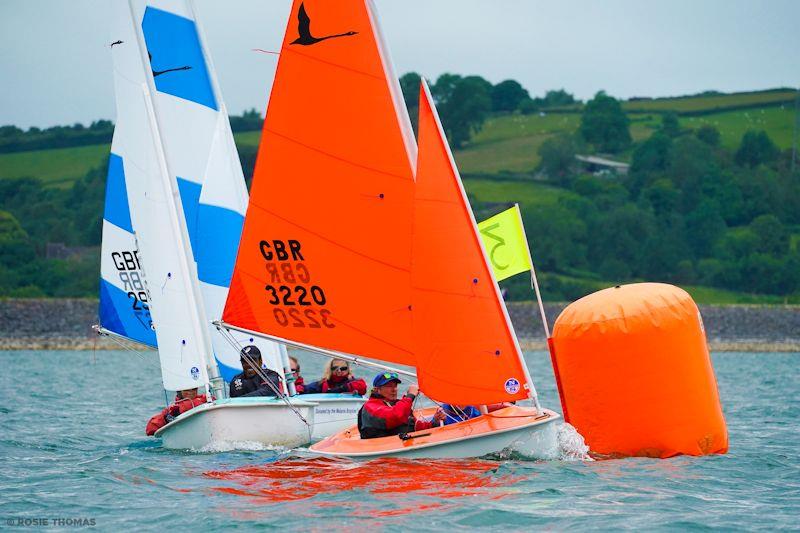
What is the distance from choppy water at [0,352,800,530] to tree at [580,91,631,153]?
110294 millimetres

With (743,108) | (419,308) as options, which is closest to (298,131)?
(419,308)

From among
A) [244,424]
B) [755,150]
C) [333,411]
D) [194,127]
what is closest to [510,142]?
[755,150]

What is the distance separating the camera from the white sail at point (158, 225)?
696 inches

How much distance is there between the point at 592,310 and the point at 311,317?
3.55 meters

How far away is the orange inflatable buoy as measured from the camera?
1303 centimetres

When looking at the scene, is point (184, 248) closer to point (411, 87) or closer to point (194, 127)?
point (194, 127)

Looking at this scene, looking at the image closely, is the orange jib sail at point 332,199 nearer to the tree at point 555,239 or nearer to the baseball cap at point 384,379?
the baseball cap at point 384,379

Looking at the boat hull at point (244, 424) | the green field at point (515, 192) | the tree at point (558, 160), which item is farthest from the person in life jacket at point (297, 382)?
the tree at point (558, 160)

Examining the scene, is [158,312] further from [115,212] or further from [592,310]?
[592,310]

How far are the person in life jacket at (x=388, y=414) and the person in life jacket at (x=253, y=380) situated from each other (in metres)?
2.93

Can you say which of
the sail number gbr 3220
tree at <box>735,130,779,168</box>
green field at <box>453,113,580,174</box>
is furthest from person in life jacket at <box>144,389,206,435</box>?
tree at <box>735,130,779,168</box>

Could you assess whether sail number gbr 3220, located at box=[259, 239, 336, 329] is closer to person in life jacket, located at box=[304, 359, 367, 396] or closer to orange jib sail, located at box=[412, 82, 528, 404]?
orange jib sail, located at box=[412, 82, 528, 404]

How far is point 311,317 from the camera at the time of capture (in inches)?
596

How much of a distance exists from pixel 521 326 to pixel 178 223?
52704 millimetres
